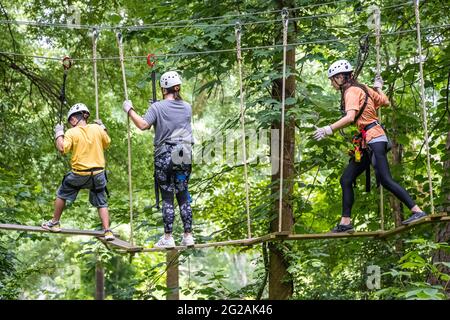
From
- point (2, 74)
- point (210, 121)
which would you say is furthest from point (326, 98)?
point (210, 121)

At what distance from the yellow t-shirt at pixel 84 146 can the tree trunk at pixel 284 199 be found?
2588 mm

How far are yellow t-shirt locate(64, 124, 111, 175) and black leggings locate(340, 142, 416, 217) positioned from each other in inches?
83.2

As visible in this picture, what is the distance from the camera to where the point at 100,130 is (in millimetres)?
6789

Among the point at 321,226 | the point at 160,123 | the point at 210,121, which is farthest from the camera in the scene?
the point at 210,121

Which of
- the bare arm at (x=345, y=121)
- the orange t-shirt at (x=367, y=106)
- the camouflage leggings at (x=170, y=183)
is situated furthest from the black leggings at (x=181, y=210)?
the orange t-shirt at (x=367, y=106)

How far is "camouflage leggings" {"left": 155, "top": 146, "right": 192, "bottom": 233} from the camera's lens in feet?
21.4

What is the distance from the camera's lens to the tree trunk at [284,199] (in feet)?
29.3

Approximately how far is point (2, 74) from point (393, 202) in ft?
19.7

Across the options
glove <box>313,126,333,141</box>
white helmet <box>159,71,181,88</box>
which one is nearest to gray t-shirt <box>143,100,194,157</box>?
white helmet <box>159,71,181,88</box>

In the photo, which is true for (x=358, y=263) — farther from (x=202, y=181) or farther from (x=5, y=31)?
(x=5, y=31)

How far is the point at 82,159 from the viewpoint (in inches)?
263

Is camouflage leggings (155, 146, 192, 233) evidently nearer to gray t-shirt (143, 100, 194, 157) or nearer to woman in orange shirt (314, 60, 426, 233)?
gray t-shirt (143, 100, 194, 157)

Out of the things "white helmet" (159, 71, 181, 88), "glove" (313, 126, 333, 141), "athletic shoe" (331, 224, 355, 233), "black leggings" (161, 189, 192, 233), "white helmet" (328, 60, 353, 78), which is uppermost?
"white helmet" (328, 60, 353, 78)

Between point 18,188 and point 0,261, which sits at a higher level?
point 18,188
